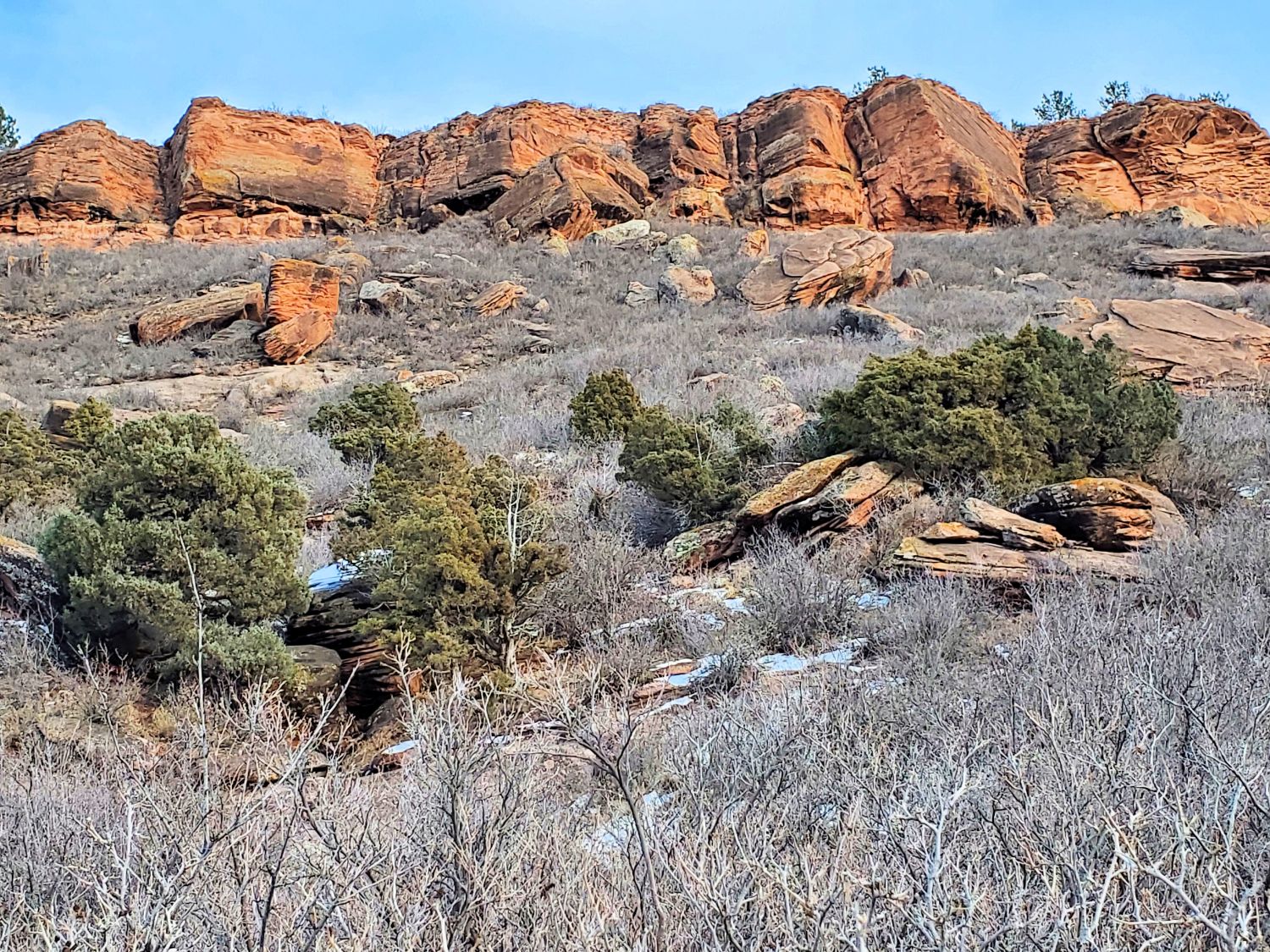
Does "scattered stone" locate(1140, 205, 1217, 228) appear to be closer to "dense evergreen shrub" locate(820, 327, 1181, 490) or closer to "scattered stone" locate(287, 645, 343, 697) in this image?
"dense evergreen shrub" locate(820, 327, 1181, 490)

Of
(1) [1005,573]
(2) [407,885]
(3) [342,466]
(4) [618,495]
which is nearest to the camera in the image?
(2) [407,885]

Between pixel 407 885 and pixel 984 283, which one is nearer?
pixel 407 885

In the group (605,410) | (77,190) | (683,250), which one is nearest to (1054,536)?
(605,410)

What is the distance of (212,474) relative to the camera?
556cm

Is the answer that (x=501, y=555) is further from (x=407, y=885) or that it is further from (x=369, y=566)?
(x=407, y=885)

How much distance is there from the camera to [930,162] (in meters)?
29.1

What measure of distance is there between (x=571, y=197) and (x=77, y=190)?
15.6 m

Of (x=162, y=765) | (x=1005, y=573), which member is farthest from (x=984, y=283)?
(x=162, y=765)

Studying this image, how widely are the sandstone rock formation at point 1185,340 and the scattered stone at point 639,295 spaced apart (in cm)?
1017

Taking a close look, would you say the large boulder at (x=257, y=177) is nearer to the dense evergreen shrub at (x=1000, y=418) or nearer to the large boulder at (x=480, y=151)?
the large boulder at (x=480, y=151)

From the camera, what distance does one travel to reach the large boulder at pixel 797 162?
29.1 m

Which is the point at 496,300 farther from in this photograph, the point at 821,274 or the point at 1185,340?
the point at 1185,340

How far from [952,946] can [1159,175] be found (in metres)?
34.3

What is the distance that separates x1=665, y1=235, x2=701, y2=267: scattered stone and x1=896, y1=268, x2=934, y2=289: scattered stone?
5.50m
